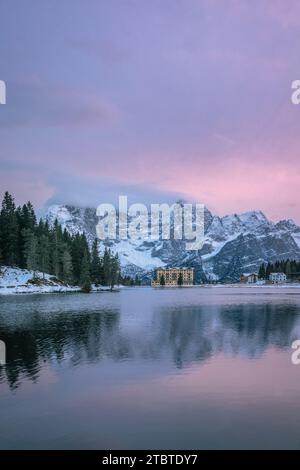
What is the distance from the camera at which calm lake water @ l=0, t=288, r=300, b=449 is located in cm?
1708

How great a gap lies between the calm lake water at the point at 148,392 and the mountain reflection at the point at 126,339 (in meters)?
0.10

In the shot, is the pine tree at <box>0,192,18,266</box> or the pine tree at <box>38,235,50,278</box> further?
the pine tree at <box>38,235,50,278</box>

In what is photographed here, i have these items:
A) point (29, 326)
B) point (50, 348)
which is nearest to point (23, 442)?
point (50, 348)

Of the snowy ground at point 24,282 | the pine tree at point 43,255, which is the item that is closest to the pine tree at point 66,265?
the pine tree at point 43,255

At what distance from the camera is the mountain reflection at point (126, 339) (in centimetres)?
3219

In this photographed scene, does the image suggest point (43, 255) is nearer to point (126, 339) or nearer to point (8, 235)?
point (8, 235)

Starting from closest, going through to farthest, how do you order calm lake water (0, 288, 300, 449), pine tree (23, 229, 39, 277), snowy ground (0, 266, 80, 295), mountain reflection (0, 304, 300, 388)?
1. calm lake water (0, 288, 300, 449)
2. mountain reflection (0, 304, 300, 388)
3. snowy ground (0, 266, 80, 295)
4. pine tree (23, 229, 39, 277)

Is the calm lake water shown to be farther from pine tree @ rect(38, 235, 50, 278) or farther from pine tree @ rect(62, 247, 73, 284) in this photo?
pine tree @ rect(62, 247, 73, 284)

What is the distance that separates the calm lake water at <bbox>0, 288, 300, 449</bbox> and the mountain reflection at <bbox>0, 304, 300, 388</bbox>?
10 cm

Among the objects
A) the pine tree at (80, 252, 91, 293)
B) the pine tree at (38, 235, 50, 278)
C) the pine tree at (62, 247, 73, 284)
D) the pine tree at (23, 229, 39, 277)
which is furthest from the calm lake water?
the pine tree at (80, 252, 91, 293)

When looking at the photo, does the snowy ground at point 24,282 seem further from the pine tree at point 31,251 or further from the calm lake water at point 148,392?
the calm lake water at point 148,392

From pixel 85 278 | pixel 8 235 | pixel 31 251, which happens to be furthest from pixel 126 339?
pixel 85 278

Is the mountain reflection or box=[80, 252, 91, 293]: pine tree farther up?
box=[80, 252, 91, 293]: pine tree
